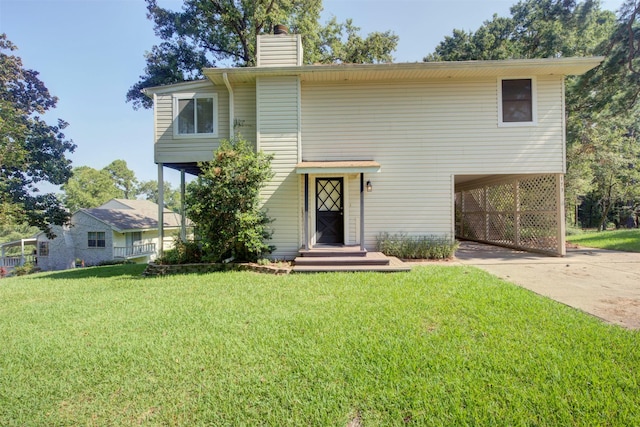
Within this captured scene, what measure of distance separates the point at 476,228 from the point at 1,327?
15106mm

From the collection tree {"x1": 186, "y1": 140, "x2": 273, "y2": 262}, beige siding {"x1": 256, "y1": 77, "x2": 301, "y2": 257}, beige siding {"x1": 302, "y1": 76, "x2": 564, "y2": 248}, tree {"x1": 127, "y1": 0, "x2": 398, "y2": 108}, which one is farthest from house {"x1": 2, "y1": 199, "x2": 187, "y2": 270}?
beige siding {"x1": 302, "y1": 76, "x2": 564, "y2": 248}

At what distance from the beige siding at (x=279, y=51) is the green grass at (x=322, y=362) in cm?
706

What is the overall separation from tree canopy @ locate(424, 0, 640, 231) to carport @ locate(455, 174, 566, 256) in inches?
197

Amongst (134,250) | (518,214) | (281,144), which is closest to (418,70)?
(281,144)

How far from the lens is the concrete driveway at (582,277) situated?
398cm

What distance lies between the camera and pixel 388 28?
1603 cm

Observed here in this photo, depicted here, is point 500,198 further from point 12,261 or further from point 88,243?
point 12,261

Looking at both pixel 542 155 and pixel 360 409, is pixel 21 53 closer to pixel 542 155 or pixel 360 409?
pixel 360 409

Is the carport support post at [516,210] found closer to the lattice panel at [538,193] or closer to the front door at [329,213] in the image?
the lattice panel at [538,193]

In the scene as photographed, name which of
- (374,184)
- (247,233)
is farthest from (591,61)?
(247,233)

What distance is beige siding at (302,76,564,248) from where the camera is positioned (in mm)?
8008

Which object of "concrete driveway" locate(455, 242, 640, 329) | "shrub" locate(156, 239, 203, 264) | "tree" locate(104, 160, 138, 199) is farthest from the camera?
"tree" locate(104, 160, 138, 199)

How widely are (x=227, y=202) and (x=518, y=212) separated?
9.92m

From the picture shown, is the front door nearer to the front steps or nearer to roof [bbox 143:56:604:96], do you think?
the front steps
